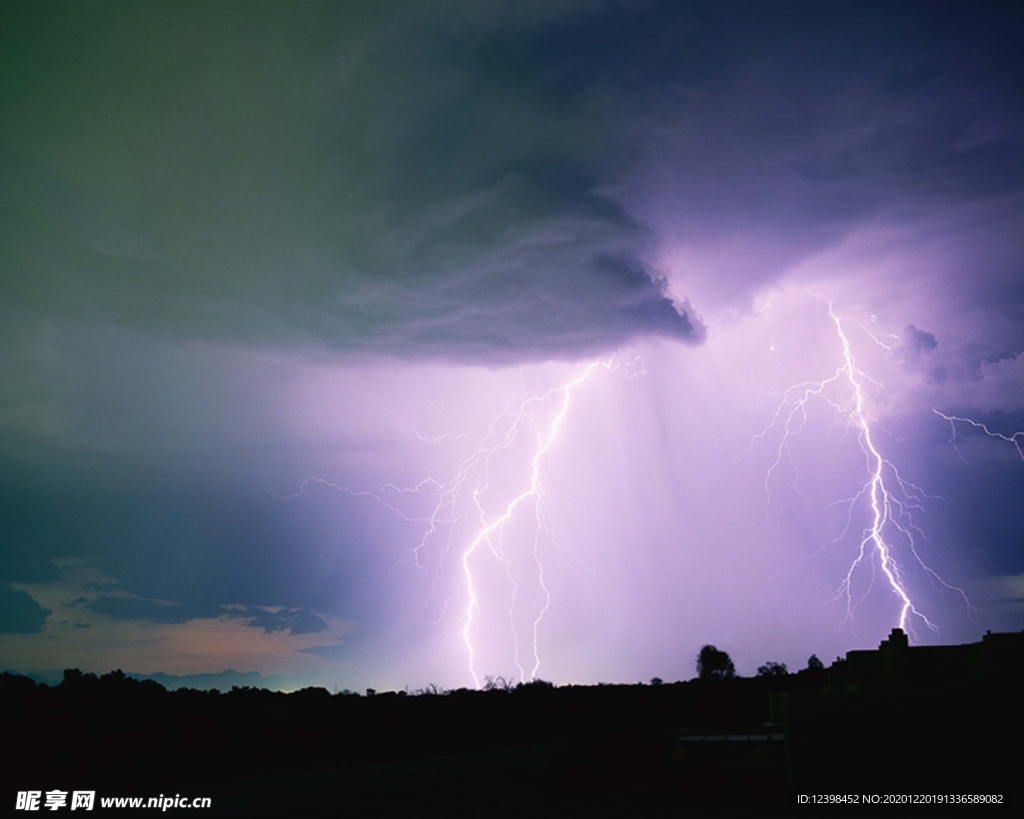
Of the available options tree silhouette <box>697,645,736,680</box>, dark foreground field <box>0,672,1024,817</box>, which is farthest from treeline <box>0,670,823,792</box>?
tree silhouette <box>697,645,736,680</box>

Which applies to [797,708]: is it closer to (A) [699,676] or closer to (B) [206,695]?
(B) [206,695]

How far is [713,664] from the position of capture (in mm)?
58500

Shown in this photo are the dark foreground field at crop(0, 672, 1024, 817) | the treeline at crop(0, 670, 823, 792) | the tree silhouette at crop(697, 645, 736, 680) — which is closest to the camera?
the dark foreground field at crop(0, 672, 1024, 817)

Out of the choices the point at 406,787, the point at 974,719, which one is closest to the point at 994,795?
the point at 974,719

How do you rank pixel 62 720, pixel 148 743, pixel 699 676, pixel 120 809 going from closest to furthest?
pixel 120 809, pixel 148 743, pixel 62 720, pixel 699 676

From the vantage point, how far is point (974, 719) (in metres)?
9.77

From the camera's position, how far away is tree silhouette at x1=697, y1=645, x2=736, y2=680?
57.8 m

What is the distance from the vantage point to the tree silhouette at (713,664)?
189 ft

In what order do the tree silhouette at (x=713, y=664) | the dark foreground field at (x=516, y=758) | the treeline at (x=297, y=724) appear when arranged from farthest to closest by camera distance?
the tree silhouette at (x=713, y=664) → the treeline at (x=297, y=724) → the dark foreground field at (x=516, y=758)

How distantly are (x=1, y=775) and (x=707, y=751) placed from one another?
51.5ft

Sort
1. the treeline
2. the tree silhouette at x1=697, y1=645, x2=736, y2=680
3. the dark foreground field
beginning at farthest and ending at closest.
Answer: the tree silhouette at x1=697, y1=645, x2=736, y2=680 → the treeline → the dark foreground field

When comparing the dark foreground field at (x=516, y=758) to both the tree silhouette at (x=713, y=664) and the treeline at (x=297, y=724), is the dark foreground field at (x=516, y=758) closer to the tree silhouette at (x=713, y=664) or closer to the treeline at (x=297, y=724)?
the treeline at (x=297, y=724)

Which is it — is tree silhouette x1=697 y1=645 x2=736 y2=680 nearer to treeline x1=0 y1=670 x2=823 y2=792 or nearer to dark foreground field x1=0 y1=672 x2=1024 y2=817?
treeline x1=0 y1=670 x2=823 y2=792

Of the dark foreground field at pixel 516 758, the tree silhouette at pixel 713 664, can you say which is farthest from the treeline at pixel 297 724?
the tree silhouette at pixel 713 664
